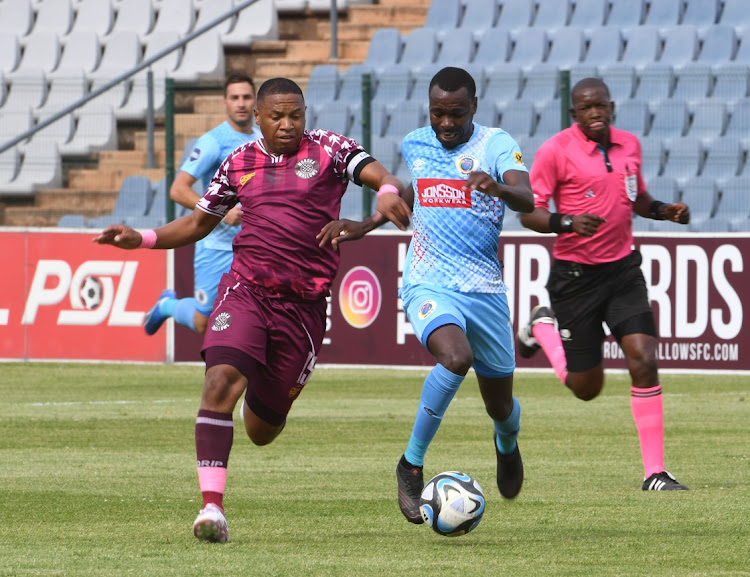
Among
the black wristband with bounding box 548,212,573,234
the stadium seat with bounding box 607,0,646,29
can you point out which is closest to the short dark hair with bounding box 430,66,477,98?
the black wristband with bounding box 548,212,573,234

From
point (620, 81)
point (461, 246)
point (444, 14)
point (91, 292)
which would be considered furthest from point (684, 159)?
point (461, 246)

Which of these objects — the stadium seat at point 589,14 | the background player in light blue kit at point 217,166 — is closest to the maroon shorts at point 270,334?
the background player in light blue kit at point 217,166

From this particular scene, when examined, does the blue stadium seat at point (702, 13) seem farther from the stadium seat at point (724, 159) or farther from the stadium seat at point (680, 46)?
the stadium seat at point (724, 159)

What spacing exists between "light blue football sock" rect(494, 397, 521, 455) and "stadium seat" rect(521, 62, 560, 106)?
1178 centimetres

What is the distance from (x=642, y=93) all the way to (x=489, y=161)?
1183 cm

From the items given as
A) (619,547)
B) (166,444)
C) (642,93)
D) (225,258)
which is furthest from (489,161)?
(642,93)

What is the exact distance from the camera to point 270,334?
688 centimetres

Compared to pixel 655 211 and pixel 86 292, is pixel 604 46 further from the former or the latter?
pixel 655 211

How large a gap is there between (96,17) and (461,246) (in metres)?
18.3

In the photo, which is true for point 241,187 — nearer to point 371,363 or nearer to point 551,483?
point 551,483

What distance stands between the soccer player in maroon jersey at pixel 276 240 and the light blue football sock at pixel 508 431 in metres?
1.05

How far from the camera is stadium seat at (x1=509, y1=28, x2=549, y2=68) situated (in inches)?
811

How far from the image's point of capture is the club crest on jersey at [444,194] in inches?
290

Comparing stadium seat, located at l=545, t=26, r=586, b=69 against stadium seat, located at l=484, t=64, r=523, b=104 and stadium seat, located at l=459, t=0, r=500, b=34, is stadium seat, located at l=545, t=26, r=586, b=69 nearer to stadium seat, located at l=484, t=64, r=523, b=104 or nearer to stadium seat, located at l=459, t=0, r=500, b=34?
stadium seat, located at l=484, t=64, r=523, b=104
